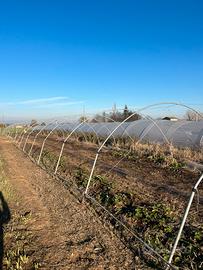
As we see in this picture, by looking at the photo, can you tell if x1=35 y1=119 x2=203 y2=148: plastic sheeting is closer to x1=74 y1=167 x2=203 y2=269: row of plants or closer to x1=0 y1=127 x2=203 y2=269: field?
x1=0 y1=127 x2=203 y2=269: field

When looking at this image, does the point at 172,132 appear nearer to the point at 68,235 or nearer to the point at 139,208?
the point at 139,208

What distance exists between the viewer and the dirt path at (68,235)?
4.54m

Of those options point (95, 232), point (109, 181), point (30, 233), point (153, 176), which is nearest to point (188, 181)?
point (153, 176)

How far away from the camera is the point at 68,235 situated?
17.8 feet

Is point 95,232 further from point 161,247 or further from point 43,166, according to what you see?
point 43,166

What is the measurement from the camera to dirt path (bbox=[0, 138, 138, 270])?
4.54m

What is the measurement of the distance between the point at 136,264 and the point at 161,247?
59cm

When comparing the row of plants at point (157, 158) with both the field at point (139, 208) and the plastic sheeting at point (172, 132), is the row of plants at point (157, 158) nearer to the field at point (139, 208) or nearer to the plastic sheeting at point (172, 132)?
the field at point (139, 208)

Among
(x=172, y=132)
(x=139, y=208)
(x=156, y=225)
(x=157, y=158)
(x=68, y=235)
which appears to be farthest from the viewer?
(x=172, y=132)

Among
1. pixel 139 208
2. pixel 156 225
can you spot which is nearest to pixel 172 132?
pixel 139 208

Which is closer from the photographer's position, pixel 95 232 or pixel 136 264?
pixel 136 264

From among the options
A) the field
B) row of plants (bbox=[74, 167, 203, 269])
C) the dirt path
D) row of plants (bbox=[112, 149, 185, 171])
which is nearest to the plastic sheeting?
row of plants (bbox=[112, 149, 185, 171])

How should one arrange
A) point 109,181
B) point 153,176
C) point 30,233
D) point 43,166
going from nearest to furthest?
point 30,233
point 109,181
point 153,176
point 43,166

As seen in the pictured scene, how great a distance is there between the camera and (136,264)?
4.46m
